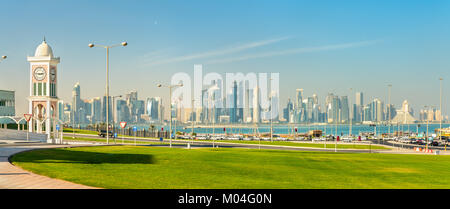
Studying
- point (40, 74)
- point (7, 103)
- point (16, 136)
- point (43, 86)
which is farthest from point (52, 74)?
point (16, 136)

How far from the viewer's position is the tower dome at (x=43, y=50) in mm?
92875

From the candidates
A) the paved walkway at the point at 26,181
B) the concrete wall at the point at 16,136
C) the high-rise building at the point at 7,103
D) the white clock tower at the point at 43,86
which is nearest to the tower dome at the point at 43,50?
the white clock tower at the point at 43,86

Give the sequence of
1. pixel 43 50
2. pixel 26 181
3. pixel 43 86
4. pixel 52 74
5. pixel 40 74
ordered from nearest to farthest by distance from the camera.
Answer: pixel 26 181 < pixel 43 86 < pixel 40 74 < pixel 52 74 < pixel 43 50

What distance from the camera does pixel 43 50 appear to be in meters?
93.4

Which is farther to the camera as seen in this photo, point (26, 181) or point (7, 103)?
point (7, 103)

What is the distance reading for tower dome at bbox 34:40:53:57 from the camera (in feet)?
305

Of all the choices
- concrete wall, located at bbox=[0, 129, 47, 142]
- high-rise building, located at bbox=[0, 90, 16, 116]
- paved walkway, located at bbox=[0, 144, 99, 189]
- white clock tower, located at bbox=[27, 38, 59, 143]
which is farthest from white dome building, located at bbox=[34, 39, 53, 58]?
paved walkway, located at bbox=[0, 144, 99, 189]

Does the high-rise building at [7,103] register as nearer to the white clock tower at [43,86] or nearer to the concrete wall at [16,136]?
the white clock tower at [43,86]

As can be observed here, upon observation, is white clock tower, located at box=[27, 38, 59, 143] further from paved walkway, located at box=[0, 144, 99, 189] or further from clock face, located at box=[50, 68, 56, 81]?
paved walkway, located at box=[0, 144, 99, 189]

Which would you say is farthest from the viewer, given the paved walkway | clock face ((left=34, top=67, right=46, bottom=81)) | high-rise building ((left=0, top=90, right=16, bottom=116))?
high-rise building ((left=0, top=90, right=16, bottom=116))

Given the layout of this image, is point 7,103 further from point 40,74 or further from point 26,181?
point 26,181

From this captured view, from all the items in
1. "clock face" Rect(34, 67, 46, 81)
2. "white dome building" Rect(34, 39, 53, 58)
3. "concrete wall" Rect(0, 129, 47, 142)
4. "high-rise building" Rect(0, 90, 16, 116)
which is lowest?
"concrete wall" Rect(0, 129, 47, 142)
